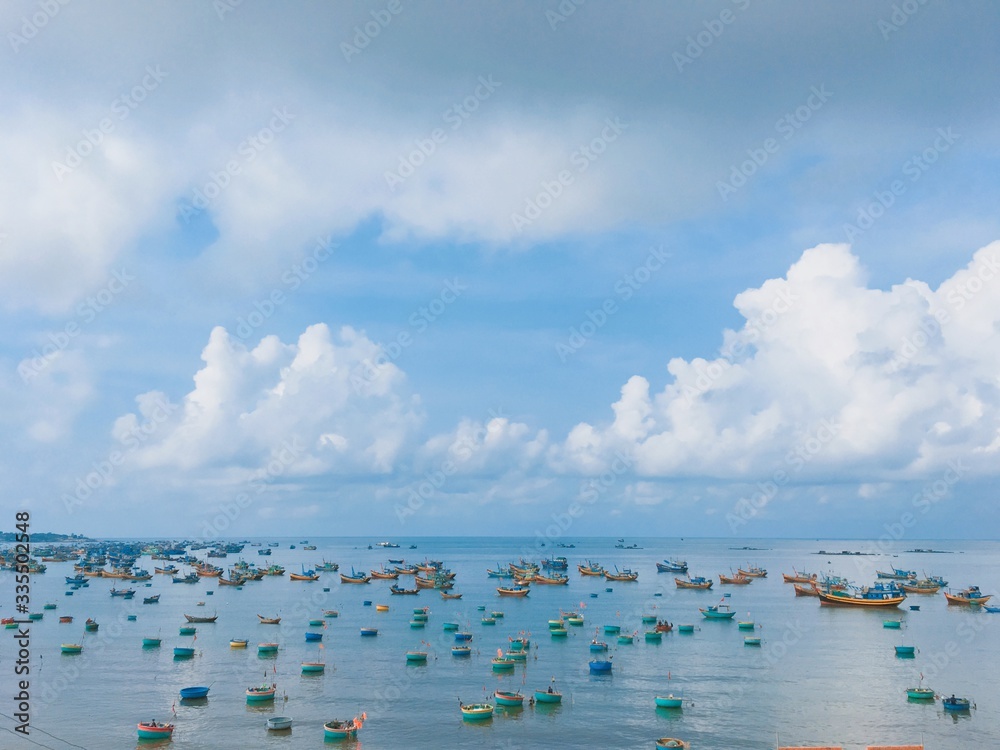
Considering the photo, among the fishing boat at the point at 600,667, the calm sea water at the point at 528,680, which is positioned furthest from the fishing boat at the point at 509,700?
the fishing boat at the point at 600,667

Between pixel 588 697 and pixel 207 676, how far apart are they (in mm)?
35001

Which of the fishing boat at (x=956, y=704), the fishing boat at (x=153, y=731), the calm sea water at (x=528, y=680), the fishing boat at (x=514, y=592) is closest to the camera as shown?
A: the fishing boat at (x=153, y=731)

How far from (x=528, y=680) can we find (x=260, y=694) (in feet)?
76.3

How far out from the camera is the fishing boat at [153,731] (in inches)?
2112

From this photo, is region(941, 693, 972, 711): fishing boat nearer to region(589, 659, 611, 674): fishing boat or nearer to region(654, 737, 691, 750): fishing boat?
region(654, 737, 691, 750): fishing boat

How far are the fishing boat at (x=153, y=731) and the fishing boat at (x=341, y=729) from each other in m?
10.4

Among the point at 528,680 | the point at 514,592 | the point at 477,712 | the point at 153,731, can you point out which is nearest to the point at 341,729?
the point at 477,712

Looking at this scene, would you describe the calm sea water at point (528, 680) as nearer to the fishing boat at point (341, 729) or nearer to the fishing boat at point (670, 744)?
the fishing boat at point (341, 729)

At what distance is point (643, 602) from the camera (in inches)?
5527

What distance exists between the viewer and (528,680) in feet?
236

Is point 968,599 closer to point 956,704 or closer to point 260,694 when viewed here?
point 956,704

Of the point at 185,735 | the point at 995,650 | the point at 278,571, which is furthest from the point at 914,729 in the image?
the point at 278,571

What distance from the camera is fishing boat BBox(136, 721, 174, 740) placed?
5366 centimetres

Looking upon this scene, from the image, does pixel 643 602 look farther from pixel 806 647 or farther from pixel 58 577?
pixel 58 577
